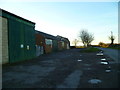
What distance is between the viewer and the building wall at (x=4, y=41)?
11714 millimetres

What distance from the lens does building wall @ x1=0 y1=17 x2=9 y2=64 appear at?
11714 millimetres

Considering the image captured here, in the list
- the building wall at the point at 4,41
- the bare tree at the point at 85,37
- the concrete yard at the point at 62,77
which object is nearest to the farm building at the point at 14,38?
the building wall at the point at 4,41

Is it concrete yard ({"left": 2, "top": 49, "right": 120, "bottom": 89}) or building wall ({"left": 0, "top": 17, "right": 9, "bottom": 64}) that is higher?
building wall ({"left": 0, "top": 17, "right": 9, "bottom": 64})

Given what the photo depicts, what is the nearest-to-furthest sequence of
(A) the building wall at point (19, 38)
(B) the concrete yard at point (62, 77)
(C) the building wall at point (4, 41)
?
(B) the concrete yard at point (62, 77) < (C) the building wall at point (4, 41) < (A) the building wall at point (19, 38)

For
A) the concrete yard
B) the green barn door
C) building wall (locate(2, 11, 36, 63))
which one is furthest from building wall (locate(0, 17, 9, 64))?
the concrete yard

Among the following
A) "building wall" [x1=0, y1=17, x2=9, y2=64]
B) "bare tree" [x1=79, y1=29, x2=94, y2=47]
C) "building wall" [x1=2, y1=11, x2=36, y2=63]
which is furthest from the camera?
"bare tree" [x1=79, y1=29, x2=94, y2=47]

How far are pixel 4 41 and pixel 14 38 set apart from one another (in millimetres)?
1549

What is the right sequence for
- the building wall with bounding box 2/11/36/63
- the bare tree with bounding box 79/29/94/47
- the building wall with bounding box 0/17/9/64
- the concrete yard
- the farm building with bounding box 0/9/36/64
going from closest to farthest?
1. the concrete yard
2. the building wall with bounding box 0/17/9/64
3. the farm building with bounding box 0/9/36/64
4. the building wall with bounding box 2/11/36/63
5. the bare tree with bounding box 79/29/94/47

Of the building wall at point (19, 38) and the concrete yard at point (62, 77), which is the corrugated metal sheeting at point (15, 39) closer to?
the building wall at point (19, 38)

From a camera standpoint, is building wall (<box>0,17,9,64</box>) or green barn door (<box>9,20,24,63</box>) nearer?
building wall (<box>0,17,9,64</box>)

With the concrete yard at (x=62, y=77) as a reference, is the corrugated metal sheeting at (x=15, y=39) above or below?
above

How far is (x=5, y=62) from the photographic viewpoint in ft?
39.3

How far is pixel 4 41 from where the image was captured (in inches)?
473

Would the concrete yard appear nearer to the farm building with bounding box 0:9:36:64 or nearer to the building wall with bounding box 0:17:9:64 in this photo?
the building wall with bounding box 0:17:9:64
